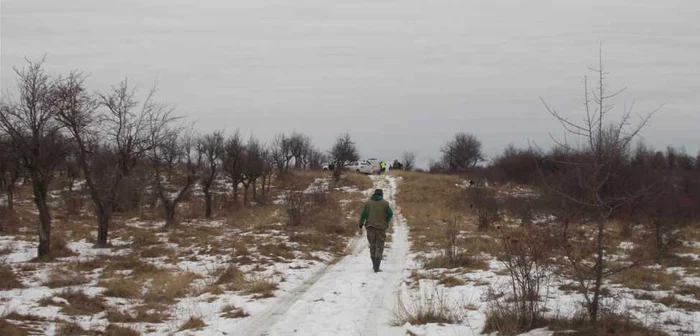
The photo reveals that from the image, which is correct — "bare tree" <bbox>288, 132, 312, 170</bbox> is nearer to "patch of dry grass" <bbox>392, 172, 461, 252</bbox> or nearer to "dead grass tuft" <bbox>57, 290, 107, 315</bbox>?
"patch of dry grass" <bbox>392, 172, 461, 252</bbox>

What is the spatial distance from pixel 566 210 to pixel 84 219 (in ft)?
71.7

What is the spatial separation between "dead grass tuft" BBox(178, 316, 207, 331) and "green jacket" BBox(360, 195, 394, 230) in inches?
200

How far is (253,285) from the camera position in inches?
366

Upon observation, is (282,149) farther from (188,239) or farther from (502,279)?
(502,279)

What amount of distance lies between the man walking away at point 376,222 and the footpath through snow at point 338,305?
51 centimetres

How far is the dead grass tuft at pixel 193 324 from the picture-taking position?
6787 mm

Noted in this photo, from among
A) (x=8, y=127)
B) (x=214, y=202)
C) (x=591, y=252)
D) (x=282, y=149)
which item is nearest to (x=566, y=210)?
(x=591, y=252)

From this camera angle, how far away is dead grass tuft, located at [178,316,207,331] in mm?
6787

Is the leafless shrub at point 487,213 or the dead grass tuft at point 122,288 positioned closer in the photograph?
the dead grass tuft at point 122,288

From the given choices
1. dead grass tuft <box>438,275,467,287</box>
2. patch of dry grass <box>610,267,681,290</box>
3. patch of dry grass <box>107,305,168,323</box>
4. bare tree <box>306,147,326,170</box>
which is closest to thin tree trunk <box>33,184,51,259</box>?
patch of dry grass <box>107,305,168,323</box>

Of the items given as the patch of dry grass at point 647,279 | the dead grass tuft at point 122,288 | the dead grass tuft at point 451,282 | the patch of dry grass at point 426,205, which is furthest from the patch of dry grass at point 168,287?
the patch of dry grass at point 647,279

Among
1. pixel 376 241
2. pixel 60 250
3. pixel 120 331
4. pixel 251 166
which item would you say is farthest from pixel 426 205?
pixel 120 331

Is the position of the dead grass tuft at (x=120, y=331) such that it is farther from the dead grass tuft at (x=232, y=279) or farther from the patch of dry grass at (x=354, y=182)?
the patch of dry grass at (x=354, y=182)

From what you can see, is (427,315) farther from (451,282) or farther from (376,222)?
(376,222)
